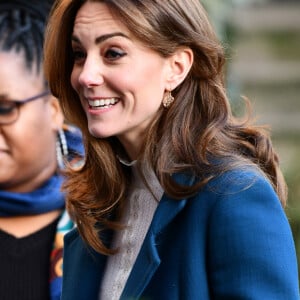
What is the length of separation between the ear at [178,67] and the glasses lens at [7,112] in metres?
1.20

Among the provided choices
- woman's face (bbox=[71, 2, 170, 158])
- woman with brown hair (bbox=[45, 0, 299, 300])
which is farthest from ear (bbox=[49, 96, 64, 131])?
woman's face (bbox=[71, 2, 170, 158])

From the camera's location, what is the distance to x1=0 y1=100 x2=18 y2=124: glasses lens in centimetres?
392

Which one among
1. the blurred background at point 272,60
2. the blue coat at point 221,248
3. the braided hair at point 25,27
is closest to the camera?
the blue coat at point 221,248

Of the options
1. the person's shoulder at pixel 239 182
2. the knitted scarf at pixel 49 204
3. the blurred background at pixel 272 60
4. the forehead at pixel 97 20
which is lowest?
the blurred background at pixel 272 60

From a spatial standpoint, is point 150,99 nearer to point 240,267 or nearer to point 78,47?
point 78,47

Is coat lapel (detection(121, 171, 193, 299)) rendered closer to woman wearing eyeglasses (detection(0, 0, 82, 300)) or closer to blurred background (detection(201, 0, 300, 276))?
woman wearing eyeglasses (detection(0, 0, 82, 300))

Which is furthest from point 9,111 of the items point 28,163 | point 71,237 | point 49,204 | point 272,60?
point 272,60

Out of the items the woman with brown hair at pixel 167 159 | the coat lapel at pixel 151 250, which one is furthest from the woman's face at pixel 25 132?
the coat lapel at pixel 151 250

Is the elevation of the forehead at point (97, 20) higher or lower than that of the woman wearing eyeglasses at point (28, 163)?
higher

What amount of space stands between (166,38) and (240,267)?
626 millimetres

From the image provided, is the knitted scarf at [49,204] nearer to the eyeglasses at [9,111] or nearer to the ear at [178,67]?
the eyeglasses at [9,111]

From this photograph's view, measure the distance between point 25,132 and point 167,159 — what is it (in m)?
1.22

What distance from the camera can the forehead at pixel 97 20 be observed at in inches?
110

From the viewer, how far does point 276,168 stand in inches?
117
